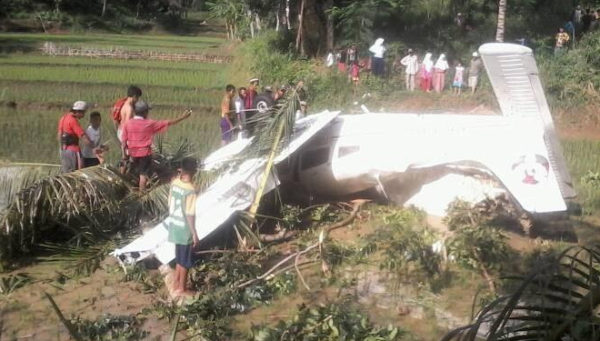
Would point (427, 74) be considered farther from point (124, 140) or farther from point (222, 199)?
point (222, 199)

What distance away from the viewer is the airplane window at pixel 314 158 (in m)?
10.3

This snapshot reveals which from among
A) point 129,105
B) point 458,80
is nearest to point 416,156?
point 129,105

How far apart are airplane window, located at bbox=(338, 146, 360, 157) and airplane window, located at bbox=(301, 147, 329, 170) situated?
201 millimetres

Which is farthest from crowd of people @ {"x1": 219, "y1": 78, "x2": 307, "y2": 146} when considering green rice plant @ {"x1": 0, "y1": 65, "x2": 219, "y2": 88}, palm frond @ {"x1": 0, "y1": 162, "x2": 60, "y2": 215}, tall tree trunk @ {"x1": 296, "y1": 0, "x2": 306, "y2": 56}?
tall tree trunk @ {"x1": 296, "y1": 0, "x2": 306, "y2": 56}

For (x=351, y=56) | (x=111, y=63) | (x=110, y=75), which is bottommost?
(x=111, y=63)

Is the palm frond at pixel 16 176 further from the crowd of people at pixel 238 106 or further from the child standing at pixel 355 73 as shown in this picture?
the child standing at pixel 355 73

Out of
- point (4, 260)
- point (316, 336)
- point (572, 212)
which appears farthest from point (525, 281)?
point (572, 212)

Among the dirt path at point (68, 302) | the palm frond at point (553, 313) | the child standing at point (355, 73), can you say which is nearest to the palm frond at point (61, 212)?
the dirt path at point (68, 302)

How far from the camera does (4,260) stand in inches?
343

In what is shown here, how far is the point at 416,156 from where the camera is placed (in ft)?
32.0

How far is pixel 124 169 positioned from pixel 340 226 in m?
2.88

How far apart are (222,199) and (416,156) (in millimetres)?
2611

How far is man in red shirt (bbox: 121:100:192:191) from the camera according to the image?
9500 millimetres

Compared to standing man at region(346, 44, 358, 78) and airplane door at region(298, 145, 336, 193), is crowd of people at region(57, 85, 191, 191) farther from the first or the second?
standing man at region(346, 44, 358, 78)
